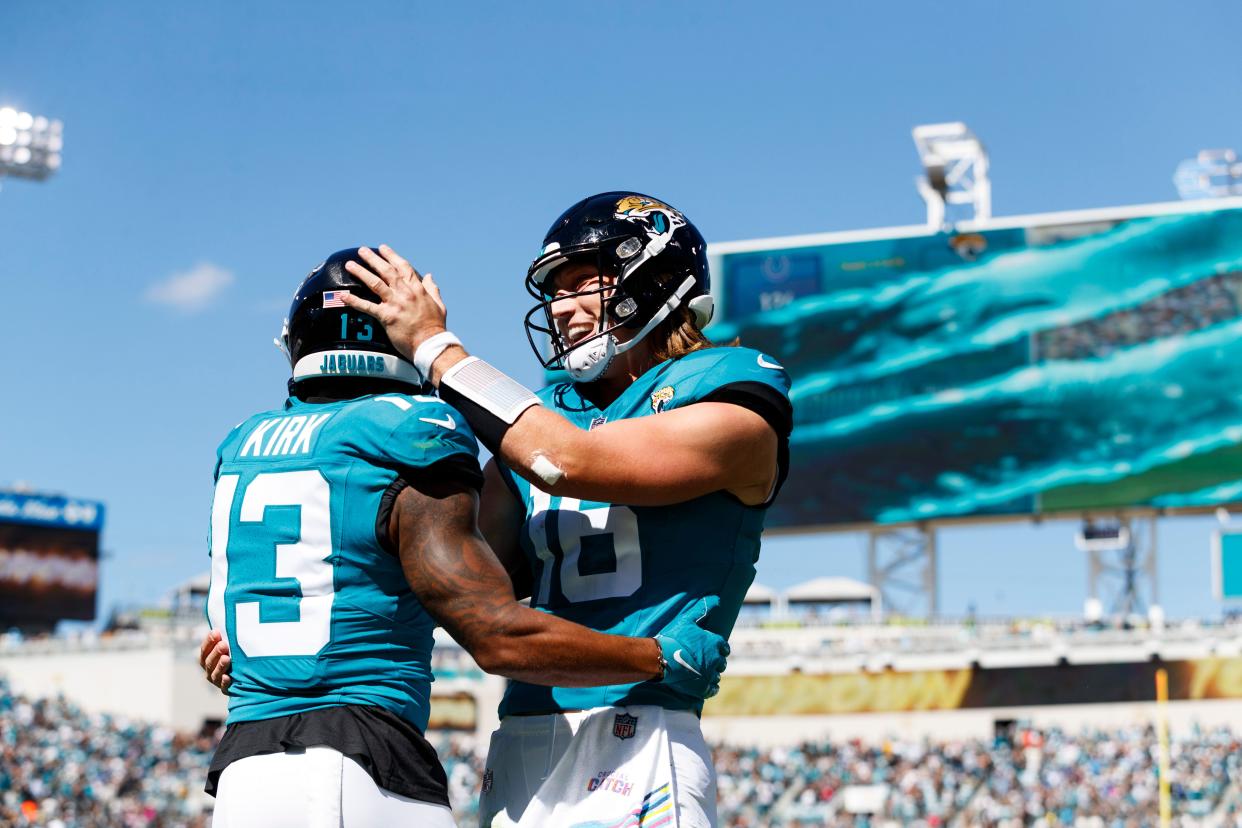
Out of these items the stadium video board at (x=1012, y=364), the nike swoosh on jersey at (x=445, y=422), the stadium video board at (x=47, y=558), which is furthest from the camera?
the stadium video board at (x=47, y=558)

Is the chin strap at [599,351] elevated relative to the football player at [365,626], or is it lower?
elevated

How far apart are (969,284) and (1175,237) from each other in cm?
400

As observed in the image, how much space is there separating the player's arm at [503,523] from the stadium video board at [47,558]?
43024 millimetres

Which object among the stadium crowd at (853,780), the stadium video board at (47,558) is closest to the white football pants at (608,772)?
the stadium crowd at (853,780)

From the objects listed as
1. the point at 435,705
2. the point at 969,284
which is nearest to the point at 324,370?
the point at 969,284

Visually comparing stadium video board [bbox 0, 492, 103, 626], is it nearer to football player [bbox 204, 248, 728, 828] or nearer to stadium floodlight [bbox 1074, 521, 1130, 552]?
stadium floodlight [bbox 1074, 521, 1130, 552]

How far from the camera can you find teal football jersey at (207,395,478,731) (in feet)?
8.70

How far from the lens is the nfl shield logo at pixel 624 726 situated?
9.27 feet

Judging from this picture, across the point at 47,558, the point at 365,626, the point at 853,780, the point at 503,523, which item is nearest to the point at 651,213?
the point at 503,523

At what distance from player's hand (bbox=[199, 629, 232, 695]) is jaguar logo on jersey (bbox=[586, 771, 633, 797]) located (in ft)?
2.30

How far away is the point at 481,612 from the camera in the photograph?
266cm

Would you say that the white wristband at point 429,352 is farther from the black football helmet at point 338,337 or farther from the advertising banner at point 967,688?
the advertising banner at point 967,688

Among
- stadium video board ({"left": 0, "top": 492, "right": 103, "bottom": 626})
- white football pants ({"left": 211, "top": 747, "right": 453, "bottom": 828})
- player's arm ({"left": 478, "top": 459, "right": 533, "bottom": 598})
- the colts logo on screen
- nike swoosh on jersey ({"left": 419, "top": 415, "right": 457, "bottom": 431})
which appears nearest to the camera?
white football pants ({"left": 211, "top": 747, "right": 453, "bottom": 828})

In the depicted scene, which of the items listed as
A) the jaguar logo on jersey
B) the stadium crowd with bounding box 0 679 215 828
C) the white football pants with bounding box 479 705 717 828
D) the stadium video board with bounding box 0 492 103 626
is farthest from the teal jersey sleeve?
the stadium video board with bounding box 0 492 103 626
